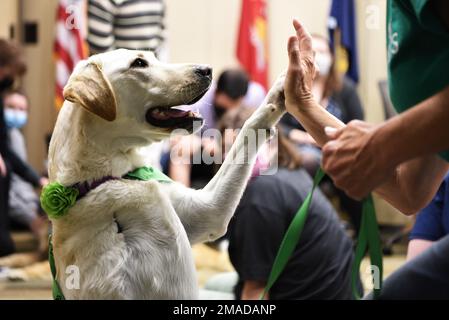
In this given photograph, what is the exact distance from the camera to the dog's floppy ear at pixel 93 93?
1.57 metres

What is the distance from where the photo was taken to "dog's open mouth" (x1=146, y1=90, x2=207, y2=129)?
1648mm

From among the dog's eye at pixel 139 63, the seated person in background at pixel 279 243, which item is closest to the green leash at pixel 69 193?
the dog's eye at pixel 139 63

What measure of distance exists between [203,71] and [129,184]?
0.93 ft

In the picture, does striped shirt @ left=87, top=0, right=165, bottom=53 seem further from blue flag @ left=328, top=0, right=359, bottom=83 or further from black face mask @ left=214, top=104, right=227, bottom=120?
blue flag @ left=328, top=0, right=359, bottom=83

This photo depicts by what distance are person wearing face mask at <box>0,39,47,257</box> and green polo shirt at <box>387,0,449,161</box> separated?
3.37 m

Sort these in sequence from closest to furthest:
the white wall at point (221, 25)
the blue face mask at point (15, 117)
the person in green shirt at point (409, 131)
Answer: the person in green shirt at point (409, 131)
the blue face mask at point (15, 117)
the white wall at point (221, 25)

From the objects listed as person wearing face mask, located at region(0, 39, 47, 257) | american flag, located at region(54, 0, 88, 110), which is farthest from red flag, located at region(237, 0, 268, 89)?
person wearing face mask, located at region(0, 39, 47, 257)

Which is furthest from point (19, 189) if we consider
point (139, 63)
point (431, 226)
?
point (139, 63)

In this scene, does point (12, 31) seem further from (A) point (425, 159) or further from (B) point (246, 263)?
(A) point (425, 159)

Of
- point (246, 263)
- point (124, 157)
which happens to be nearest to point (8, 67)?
point (246, 263)

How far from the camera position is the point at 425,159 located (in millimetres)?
1546

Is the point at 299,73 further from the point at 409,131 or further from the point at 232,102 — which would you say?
the point at 232,102

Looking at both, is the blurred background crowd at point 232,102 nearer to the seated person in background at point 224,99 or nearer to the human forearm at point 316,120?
the seated person in background at point 224,99
